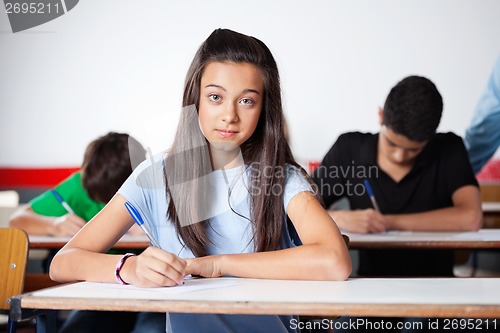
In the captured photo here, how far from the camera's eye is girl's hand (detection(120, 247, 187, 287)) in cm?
128

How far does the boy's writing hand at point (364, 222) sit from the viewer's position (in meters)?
2.51

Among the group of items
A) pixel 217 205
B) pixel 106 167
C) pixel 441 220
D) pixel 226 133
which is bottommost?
pixel 441 220

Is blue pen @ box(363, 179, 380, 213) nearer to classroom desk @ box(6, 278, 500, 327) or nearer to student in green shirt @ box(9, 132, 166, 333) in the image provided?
student in green shirt @ box(9, 132, 166, 333)

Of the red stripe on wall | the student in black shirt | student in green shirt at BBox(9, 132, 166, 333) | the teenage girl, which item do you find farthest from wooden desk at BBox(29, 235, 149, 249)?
the red stripe on wall

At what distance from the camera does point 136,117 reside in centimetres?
466

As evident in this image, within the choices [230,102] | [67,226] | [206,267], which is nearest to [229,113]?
[230,102]

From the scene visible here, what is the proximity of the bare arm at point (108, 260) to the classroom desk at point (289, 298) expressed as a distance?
2cm

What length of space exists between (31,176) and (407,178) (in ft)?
9.32

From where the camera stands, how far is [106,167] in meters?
2.73

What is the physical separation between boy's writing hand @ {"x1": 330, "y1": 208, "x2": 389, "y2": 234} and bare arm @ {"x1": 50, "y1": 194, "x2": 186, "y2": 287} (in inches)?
45.5

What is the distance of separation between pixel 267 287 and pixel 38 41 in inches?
153

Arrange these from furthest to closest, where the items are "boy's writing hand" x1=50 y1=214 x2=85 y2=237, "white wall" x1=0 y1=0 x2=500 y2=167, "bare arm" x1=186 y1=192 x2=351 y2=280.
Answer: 1. "white wall" x1=0 y1=0 x2=500 y2=167
2. "boy's writing hand" x1=50 y1=214 x2=85 y2=237
3. "bare arm" x1=186 y1=192 x2=351 y2=280

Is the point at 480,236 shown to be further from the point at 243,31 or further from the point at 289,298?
the point at 243,31

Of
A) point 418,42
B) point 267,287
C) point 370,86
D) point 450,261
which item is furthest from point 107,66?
point 267,287
